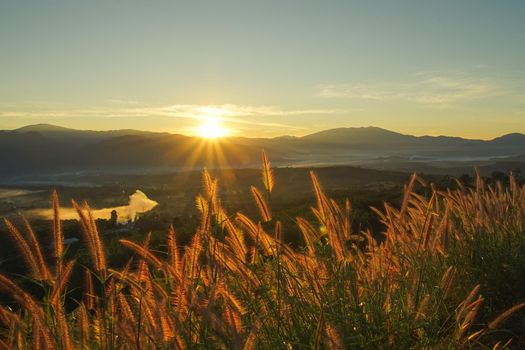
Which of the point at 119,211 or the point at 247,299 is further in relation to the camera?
the point at 119,211

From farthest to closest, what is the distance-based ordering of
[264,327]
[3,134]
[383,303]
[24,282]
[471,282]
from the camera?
[3,134] < [24,282] < [471,282] < [383,303] < [264,327]

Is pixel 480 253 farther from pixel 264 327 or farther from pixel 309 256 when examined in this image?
pixel 264 327

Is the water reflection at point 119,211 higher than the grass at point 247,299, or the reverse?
the grass at point 247,299

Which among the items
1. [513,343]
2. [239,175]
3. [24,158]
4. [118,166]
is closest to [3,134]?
[24,158]

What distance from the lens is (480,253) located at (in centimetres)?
435

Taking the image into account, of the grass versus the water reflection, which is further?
the water reflection

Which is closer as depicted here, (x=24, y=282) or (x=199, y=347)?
(x=199, y=347)

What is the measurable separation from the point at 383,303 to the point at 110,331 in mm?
1495

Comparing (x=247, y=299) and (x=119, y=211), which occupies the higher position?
(x=247, y=299)

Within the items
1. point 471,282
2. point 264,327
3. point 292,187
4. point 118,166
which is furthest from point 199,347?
point 118,166

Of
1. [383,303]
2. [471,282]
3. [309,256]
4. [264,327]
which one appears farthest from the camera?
[471,282]

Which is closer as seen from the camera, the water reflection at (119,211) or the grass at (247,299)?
the grass at (247,299)

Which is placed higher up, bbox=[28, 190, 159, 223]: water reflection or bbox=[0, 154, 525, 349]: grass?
bbox=[0, 154, 525, 349]: grass

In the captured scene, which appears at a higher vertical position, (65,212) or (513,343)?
(513,343)
